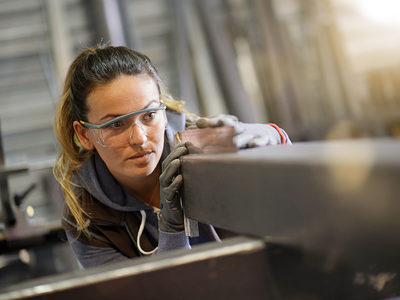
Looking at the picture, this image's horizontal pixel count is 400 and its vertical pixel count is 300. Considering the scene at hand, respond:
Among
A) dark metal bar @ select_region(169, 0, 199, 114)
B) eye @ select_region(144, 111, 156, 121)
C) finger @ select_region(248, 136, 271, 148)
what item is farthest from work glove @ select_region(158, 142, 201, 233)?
dark metal bar @ select_region(169, 0, 199, 114)

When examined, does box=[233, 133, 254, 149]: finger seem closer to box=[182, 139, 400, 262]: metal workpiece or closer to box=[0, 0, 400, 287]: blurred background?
box=[182, 139, 400, 262]: metal workpiece

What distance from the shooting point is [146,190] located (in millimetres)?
1174

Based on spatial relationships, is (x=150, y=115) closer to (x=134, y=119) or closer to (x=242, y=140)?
(x=134, y=119)

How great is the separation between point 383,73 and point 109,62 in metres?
3.71

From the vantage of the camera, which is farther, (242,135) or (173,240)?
(173,240)

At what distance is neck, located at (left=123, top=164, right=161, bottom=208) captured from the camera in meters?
1.15

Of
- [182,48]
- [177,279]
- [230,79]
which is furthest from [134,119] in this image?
[182,48]

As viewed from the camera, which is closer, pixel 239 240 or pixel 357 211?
pixel 357 211

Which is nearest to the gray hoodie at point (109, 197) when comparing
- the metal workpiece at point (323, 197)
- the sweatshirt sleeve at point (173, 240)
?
the sweatshirt sleeve at point (173, 240)

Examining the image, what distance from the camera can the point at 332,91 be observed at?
4582mm

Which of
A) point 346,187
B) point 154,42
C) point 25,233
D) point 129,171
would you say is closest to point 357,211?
point 346,187

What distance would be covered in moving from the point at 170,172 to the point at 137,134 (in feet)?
0.79

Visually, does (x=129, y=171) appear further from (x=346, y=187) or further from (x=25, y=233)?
(x=25, y=233)

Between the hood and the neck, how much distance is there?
0.06ft
